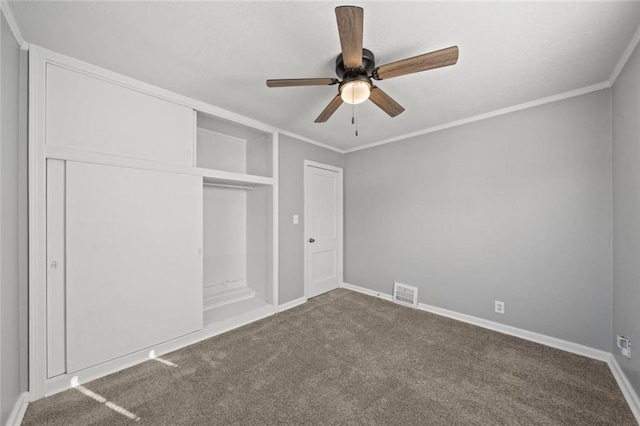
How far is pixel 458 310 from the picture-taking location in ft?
9.73

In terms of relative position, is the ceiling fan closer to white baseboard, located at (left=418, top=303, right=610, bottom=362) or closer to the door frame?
the door frame

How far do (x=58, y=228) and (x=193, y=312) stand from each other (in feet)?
4.28

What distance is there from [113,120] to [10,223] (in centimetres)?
101

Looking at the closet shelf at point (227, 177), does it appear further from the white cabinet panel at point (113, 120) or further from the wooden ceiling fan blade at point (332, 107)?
the wooden ceiling fan blade at point (332, 107)

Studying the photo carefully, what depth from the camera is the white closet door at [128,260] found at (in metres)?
1.85

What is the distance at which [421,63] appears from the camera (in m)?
1.44

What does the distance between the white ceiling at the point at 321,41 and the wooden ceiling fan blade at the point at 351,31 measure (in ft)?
0.74

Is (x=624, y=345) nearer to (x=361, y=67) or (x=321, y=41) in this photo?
(x=361, y=67)

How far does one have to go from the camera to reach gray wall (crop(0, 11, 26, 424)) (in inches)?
53.7

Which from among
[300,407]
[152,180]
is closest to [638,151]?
[300,407]

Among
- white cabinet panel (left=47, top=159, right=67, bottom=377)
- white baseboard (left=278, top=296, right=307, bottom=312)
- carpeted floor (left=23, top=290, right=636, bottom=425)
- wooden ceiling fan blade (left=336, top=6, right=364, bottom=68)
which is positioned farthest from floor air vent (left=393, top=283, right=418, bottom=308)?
white cabinet panel (left=47, top=159, right=67, bottom=377)

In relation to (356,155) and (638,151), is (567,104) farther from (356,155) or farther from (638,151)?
(356,155)

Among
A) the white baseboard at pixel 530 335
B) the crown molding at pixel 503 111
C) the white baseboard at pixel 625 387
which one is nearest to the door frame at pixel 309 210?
the crown molding at pixel 503 111

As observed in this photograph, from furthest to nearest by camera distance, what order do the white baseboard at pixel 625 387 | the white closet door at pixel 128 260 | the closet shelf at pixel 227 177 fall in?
the closet shelf at pixel 227 177 < the white closet door at pixel 128 260 < the white baseboard at pixel 625 387
